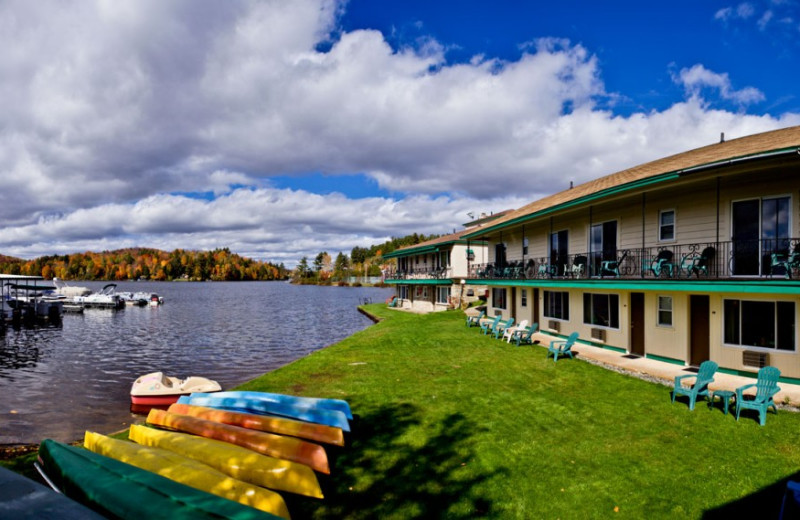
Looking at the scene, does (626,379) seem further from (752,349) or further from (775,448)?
(775,448)

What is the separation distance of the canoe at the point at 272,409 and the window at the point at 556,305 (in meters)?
17.3

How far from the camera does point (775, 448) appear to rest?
29.9 feet

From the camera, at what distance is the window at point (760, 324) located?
1373cm

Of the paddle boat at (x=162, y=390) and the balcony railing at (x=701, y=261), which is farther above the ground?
the balcony railing at (x=701, y=261)

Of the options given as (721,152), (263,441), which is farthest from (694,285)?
(263,441)

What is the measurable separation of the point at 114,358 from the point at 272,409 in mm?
Result: 22052

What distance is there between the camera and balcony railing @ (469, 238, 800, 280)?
44.9 feet

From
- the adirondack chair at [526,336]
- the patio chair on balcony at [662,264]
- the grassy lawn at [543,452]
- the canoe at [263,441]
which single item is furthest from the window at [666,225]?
the canoe at [263,441]

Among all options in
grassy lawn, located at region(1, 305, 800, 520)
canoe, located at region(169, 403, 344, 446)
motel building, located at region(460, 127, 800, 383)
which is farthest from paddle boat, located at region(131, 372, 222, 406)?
motel building, located at region(460, 127, 800, 383)

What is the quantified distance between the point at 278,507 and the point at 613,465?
6.08 meters

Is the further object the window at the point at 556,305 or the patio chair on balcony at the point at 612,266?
the window at the point at 556,305

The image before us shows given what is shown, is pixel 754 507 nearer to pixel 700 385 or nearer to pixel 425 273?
pixel 700 385

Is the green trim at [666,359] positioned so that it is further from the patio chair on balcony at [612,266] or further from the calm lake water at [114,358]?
the calm lake water at [114,358]

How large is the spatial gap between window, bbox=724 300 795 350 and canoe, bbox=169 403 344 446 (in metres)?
13.5
